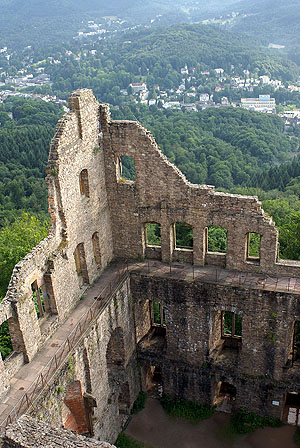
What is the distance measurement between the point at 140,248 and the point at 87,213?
3886 millimetres

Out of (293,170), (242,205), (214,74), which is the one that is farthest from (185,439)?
(214,74)

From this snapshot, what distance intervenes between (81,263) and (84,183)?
3.80 m

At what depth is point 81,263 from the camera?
2342 centimetres

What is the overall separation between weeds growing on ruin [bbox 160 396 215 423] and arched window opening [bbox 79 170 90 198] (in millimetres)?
11806

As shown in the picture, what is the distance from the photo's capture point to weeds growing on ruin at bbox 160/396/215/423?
25.3 m

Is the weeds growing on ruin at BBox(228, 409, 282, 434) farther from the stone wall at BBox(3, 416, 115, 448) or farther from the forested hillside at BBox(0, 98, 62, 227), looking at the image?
the forested hillside at BBox(0, 98, 62, 227)

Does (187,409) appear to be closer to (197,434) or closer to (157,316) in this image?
(197,434)

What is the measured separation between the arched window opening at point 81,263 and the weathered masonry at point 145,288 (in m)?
0.05

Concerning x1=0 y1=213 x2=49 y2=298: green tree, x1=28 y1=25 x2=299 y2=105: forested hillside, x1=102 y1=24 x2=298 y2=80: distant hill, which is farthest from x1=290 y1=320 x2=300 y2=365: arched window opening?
x1=102 y1=24 x2=298 y2=80: distant hill

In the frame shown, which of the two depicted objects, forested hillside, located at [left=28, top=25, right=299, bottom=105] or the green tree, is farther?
forested hillside, located at [left=28, top=25, right=299, bottom=105]

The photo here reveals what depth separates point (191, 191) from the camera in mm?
23328

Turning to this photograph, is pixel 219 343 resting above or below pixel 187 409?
above

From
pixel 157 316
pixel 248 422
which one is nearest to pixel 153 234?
pixel 157 316

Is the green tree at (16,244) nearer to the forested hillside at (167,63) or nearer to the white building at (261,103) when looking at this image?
the forested hillside at (167,63)
